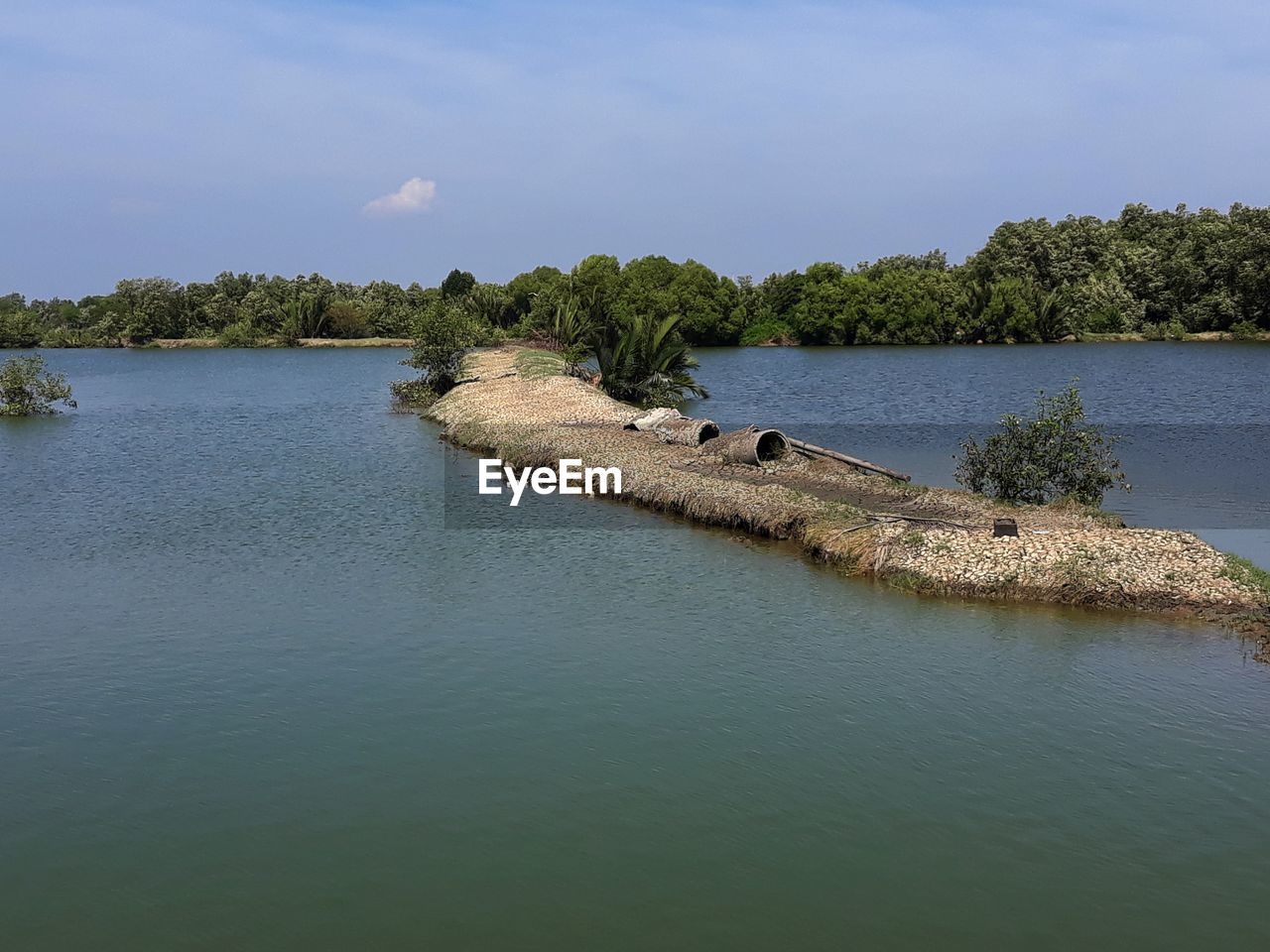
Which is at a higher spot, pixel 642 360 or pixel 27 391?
pixel 642 360

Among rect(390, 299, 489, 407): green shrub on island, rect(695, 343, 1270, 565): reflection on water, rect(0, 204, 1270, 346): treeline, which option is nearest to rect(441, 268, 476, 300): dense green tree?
rect(0, 204, 1270, 346): treeline

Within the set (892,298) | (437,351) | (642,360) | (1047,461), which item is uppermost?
(892,298)

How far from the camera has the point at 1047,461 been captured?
2191cm

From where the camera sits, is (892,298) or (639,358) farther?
(892,298)

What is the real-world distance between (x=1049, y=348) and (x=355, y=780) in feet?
275

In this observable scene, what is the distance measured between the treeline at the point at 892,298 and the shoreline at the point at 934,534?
51.2 m

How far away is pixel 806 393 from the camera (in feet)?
179

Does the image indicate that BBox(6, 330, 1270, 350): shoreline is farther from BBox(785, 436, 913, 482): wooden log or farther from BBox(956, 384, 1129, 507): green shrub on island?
BBox(956, 384, 1129, 507): green shrub on island

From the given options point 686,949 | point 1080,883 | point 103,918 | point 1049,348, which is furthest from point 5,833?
point 1049,348

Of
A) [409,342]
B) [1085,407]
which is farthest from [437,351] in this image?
[409,342]

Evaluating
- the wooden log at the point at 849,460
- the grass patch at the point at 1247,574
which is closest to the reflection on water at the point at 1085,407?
the wooden log at the point at 849,460

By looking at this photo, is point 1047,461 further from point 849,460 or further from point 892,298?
point 892,298

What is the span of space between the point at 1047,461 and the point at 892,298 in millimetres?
80763

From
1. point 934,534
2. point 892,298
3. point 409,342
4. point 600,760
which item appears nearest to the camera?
point 600,760
